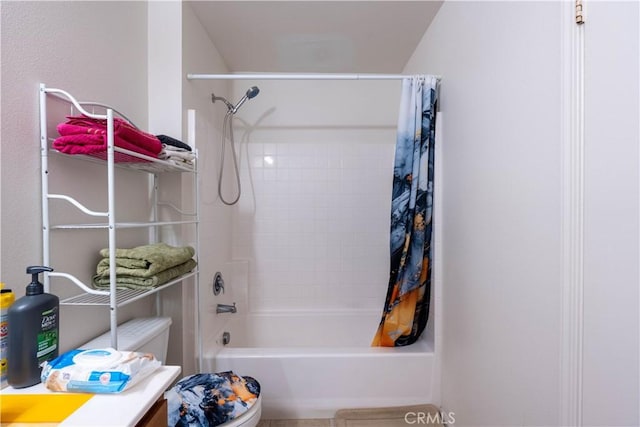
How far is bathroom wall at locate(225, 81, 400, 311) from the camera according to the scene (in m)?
2.42

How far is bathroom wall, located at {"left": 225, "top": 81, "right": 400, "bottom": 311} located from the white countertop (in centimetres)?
169

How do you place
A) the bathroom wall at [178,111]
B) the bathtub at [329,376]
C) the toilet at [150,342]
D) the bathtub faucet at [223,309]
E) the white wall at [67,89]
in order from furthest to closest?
the bathtub faucet at [223,309]
the bathtub at [329,376]
the bathroom wall at [178,111]
the toilet at [150,342]
the white wall at [67,89]

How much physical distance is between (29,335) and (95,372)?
207mm

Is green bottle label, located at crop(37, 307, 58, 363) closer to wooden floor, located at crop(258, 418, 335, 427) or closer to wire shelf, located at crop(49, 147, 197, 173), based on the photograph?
wire shelf, located at crop(49, 147, 197, 173)

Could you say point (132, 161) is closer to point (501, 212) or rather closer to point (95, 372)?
point (95, 372)

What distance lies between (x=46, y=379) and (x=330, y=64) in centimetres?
222

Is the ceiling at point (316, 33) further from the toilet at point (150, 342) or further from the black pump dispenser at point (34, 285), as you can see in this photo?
the toilet at point (150, 342)

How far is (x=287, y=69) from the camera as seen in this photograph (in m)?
2.31

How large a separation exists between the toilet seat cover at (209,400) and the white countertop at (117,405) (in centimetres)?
43

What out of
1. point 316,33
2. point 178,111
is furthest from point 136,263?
point 316,33

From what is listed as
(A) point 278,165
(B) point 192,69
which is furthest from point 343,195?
(B) point 192,69

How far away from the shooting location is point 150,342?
1.21 metres

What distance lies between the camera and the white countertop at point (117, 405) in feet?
1.95

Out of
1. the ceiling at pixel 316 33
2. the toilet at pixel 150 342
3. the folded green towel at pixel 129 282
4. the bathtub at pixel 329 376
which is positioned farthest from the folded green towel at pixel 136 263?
the ceiling at pixel 316 33
